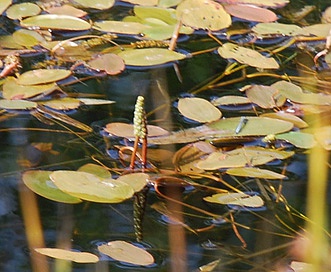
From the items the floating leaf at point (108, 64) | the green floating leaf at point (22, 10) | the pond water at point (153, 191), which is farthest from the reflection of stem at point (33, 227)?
A: the green floating leaf at point (22, 10)

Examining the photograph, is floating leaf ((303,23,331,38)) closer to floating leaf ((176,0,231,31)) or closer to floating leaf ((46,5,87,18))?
floating leaf ((176,0,231,31))

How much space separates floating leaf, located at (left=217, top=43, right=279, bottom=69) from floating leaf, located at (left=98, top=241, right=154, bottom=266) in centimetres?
76

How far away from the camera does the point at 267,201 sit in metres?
1.31

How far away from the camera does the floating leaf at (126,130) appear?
4.86ft

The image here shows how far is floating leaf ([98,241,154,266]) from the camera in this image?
1.13m

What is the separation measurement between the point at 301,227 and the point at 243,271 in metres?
0.17

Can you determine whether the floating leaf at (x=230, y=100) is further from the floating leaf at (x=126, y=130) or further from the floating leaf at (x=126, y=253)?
the floating leaf at (x=126, y=253)

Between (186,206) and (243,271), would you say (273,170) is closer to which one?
(186,206)

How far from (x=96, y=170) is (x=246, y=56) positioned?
24.5 inches

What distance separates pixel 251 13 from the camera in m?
2.04

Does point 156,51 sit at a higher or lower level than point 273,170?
higher

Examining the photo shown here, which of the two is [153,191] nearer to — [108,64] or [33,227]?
[33,227]

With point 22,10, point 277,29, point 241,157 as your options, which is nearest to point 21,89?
point 22,10

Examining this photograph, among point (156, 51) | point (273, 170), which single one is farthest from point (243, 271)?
point (156, 51)
